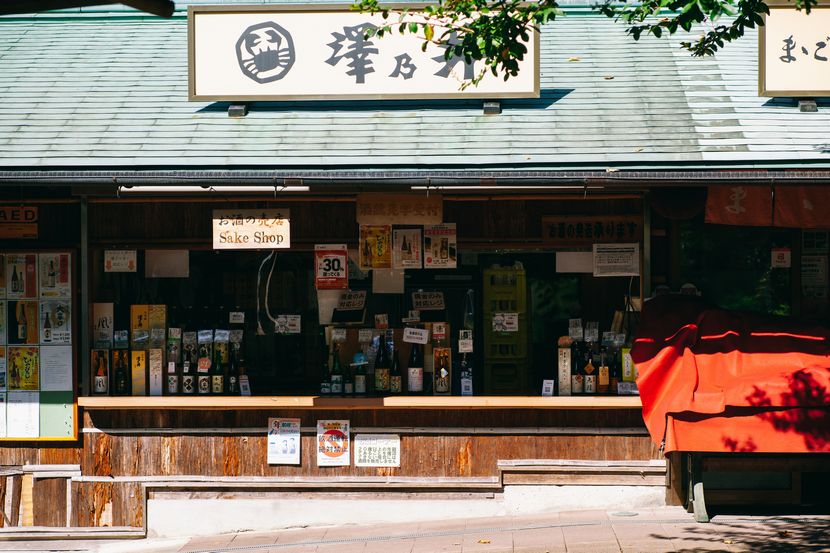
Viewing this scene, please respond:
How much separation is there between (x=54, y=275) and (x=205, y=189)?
6.83 feet

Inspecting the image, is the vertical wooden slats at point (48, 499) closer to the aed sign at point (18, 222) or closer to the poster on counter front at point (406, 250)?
the aed sign at point (18, 222)

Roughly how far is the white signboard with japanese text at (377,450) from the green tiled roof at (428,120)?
285cm

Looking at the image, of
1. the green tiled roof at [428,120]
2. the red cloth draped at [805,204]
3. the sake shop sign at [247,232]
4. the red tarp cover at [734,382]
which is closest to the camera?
the red tarp cover at [734,382]

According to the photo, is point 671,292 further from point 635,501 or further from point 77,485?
point 77,485

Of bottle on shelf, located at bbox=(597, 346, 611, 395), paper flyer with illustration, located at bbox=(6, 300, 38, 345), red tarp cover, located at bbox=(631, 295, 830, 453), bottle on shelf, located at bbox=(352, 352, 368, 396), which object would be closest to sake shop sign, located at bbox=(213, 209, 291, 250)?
bottle on shelf, located at bbox=(352, 352, 368, 396)

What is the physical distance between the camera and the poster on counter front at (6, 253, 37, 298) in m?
10.5

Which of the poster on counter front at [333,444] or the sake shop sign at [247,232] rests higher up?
the sake shop sign at [247,232]

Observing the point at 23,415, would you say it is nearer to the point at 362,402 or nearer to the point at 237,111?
the point at 362,402

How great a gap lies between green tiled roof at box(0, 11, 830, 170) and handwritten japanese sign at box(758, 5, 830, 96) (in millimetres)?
230

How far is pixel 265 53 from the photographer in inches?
441

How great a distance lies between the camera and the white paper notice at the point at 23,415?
34.4 ft

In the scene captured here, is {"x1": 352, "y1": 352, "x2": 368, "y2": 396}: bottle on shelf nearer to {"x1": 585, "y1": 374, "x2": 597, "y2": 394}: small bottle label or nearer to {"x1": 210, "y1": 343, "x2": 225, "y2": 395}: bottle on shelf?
{"x1": 210, "y1": 343, "x2": 225, "y2": 395}: bottle on shelf

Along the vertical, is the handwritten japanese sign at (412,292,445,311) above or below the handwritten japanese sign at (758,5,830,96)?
below

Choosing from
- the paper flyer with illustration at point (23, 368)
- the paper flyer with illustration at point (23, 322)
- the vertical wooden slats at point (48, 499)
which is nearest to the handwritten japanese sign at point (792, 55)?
the paper flyer with illustration at point (23, 322)
